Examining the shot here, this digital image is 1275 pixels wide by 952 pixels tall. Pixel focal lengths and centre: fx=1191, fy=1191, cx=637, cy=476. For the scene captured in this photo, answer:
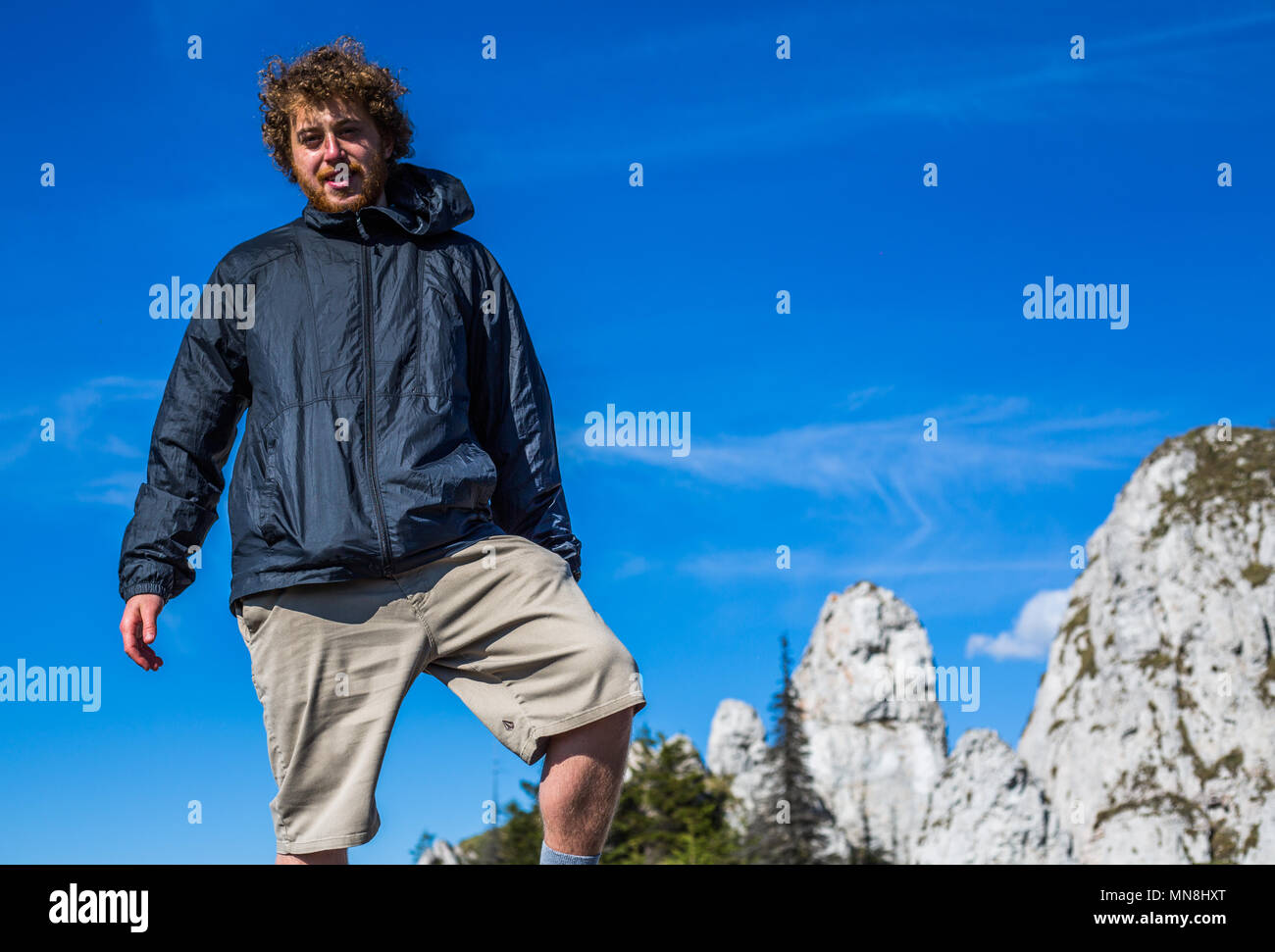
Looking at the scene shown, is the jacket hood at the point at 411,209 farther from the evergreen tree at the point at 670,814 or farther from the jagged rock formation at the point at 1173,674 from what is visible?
the jagged rock formation at the point at 1173,674

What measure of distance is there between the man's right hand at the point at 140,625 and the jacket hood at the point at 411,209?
1427mm

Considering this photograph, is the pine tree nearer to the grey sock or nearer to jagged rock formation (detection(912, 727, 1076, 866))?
jagged rock formation (detection(912, 727, 1076, 866))

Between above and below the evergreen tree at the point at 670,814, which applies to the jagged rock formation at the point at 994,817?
below

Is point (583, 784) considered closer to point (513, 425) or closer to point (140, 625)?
point (513, 425)

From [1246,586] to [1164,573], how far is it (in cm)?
909

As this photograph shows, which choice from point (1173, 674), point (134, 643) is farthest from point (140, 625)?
point (1173, 674)

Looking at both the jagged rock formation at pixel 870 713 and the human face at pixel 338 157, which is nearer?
the human face at pixel 338 157

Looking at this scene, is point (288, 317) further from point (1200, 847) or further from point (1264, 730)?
point (1264, 730)

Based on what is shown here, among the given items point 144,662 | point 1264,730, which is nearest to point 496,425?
point 144,662

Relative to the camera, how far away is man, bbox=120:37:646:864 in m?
3.86

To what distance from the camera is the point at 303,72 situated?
177 inches

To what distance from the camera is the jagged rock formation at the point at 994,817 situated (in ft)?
419

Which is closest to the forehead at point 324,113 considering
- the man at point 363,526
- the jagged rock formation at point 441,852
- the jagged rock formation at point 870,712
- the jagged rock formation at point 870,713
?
the man at point 363,526

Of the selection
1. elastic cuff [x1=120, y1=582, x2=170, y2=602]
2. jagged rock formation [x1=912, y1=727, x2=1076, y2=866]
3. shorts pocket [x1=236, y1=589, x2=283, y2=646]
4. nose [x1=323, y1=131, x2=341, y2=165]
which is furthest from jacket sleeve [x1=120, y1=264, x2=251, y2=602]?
jagged rock formation [x1=912, y1=727, x2=1076, y2=866]
